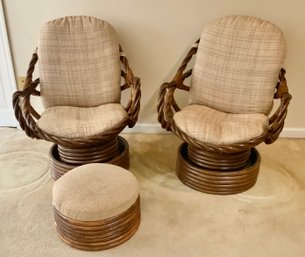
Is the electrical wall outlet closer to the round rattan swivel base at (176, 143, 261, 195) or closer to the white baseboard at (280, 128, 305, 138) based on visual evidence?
the round rattan swivel base at (176, 143, 261, 195)

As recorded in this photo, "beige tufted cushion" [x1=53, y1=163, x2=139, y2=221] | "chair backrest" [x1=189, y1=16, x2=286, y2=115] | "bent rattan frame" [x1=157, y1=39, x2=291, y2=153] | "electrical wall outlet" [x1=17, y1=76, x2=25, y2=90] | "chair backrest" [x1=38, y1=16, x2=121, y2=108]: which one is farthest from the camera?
"electrical wall outlet" [x1=17, y1=76, x2=25, y2=90]

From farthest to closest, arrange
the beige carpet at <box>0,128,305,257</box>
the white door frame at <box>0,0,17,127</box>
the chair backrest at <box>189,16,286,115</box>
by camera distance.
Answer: the white door frame at <box>0,0,17,127</box> → the chair backrest at <box>189,16,286,115</box> → the beige carpet at <box>0,128,305,257</box>

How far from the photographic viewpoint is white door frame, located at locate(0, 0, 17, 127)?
2.45 m

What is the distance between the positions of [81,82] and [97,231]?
103 centimetres

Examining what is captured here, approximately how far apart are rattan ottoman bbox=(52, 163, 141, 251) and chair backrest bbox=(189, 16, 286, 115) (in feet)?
2.81

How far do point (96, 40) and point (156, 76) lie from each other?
1.77ft

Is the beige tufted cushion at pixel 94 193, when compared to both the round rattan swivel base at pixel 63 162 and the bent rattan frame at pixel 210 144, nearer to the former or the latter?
the round rattan swivel base at pixel 63 162

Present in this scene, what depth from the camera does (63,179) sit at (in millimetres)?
1749

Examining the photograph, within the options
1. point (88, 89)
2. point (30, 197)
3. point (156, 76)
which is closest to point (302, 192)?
point (156, 76)

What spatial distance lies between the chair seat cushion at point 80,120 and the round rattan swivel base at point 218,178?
504mm

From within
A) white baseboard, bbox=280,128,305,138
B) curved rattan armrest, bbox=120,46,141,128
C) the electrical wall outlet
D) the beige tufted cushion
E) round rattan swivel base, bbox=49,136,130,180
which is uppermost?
curved rattan armrest, bbox=120,46,141,128

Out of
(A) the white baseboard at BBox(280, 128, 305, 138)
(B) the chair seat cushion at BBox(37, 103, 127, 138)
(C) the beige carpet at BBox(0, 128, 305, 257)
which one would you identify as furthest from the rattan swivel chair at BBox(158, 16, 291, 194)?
(A) the white baseboard at BBox(280, 128, 305, 138)

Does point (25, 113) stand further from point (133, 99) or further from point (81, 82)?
point (133, 99)

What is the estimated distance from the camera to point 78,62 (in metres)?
2.26
